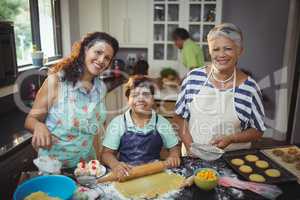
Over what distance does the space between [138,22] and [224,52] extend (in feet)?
7.66

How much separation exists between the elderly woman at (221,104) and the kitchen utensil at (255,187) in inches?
8.3

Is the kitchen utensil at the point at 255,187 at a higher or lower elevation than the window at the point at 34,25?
lower

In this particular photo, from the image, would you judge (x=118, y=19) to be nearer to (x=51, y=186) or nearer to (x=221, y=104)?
(x=221, y=104)

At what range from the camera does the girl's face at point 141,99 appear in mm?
1217

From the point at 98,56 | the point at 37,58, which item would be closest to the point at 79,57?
the point at 98,56

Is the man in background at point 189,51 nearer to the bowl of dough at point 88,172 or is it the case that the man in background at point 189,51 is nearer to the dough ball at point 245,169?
the dough ball at point 245,169

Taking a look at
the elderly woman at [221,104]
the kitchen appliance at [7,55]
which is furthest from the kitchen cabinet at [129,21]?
the elderly woman at [221,104]

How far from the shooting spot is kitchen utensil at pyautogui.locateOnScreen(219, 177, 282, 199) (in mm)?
958

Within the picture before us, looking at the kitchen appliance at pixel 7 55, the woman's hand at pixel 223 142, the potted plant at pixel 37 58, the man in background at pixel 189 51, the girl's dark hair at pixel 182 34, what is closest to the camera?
the woman's hand at pixel 223 142

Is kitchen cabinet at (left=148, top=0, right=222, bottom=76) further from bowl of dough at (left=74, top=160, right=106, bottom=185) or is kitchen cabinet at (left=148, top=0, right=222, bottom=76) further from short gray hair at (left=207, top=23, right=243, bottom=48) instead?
bowl of dough at (left=74, top=160, right=106, bottom=185)

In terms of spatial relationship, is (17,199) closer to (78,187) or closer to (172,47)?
(78,187)

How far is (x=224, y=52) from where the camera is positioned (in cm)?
114

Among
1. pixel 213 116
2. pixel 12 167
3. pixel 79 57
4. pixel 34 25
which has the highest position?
pixel 34 25

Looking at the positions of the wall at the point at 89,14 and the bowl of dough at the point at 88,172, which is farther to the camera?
the wall at the point at 89,14
